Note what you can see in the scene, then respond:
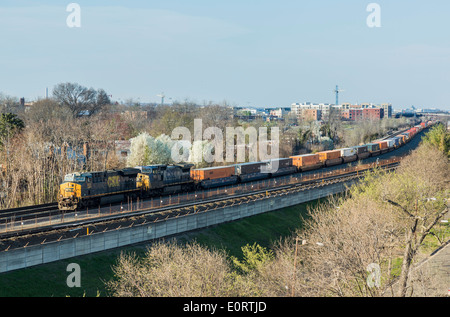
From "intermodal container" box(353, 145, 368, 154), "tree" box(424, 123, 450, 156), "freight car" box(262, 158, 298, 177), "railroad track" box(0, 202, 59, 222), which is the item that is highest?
"tree" box(424, 123, 450, 156)

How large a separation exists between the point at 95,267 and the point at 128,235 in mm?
4514

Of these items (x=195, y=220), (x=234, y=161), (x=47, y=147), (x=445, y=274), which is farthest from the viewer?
(x=234, y=161)

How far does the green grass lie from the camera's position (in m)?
28.5

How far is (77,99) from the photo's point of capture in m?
129

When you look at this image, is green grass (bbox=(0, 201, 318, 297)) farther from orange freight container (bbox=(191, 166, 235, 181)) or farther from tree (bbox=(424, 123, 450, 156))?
tree (bbox=(424, 123, 450, 156))

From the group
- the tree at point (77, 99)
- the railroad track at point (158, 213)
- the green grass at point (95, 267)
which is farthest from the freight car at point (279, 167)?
the tree at point (77, 99)

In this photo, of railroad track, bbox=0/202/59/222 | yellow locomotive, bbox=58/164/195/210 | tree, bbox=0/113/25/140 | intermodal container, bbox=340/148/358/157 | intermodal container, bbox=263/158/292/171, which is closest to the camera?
railroad track, bbox=0/202/59/222

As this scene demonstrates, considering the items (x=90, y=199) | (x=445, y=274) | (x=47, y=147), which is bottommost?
(x=445, y=274)

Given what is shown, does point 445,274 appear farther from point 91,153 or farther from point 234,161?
point 234,161

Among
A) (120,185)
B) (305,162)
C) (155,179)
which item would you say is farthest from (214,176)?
(305,162)

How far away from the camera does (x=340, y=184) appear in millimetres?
67125

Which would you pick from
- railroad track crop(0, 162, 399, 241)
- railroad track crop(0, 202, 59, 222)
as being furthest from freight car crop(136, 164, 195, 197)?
railroad track crop(0, 202, 59, 222)
